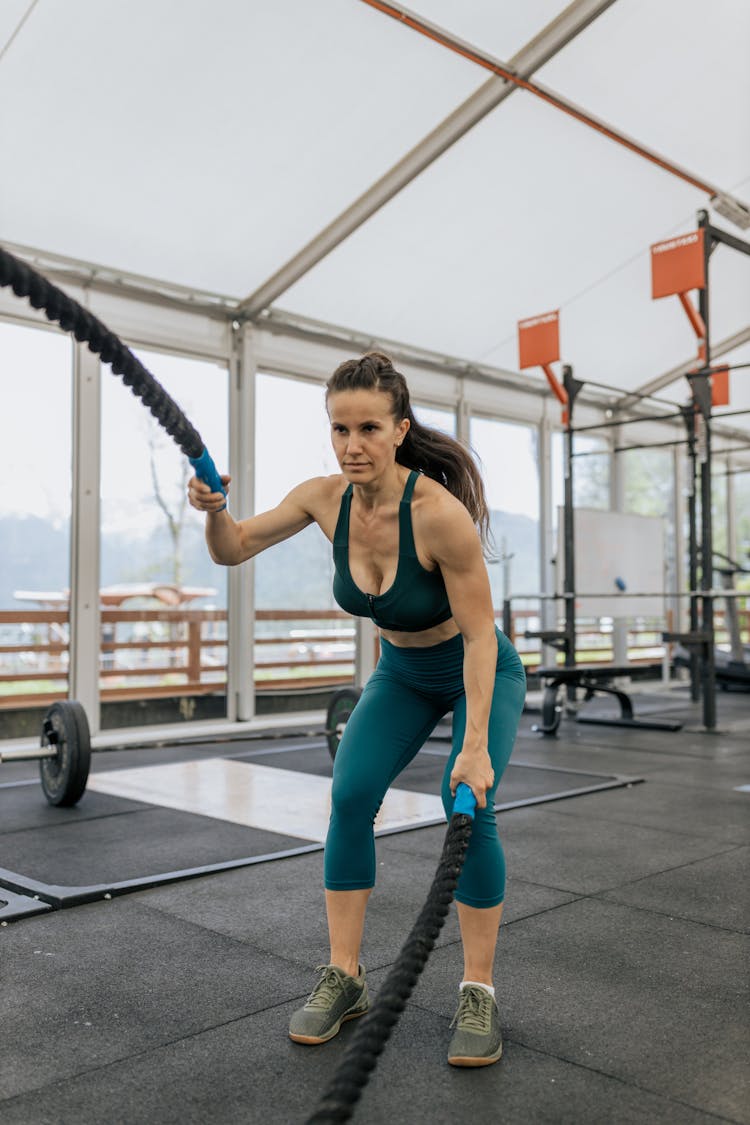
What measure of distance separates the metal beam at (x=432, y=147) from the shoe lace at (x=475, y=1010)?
4.08m

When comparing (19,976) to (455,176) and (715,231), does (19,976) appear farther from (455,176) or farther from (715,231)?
(715,231)

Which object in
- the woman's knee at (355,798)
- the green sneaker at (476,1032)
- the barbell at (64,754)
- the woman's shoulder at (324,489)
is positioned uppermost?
the woman's shoulder at (324,489)

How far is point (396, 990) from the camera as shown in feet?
3.92

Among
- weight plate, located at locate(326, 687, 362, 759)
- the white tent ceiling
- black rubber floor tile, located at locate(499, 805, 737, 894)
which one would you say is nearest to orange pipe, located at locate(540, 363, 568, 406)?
the white tent ceiling

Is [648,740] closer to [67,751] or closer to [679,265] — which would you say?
[679,265]

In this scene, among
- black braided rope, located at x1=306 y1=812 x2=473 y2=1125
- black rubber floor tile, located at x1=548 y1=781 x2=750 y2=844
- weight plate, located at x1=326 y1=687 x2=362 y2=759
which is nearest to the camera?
black braided rope, located at x1=306 y1=812 x2=473 y2=1125

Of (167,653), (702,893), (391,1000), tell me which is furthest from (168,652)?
(391,1000)

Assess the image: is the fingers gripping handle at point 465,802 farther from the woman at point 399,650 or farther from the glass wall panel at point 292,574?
the glass wall panel at point 292,574

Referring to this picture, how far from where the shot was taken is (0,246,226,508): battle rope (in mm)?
1097

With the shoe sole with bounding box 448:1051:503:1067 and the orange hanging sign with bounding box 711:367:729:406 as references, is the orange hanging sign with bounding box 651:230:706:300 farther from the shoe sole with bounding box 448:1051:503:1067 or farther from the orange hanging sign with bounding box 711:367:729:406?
the shoe sole with bounding box 448:1051:503:1067

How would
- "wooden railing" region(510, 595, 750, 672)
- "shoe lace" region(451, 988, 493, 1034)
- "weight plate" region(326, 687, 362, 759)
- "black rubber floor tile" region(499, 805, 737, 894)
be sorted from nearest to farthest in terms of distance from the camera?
1. "shoe lace" region(451, 988, 493, 1034)
2. "black rubber floor tile" region(499, 805, 737, 894)
3. "weight plate" region(326, 687, 362, 759)
4. "wooden railing" region(510, 595, 750, 672)

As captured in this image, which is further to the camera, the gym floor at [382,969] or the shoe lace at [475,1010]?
the shoe lace at [475,1010]

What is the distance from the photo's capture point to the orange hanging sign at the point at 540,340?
5.88 meters

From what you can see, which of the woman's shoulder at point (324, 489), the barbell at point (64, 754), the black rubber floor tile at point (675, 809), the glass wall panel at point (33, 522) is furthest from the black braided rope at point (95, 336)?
the glass wall panel at point (33, 522)
